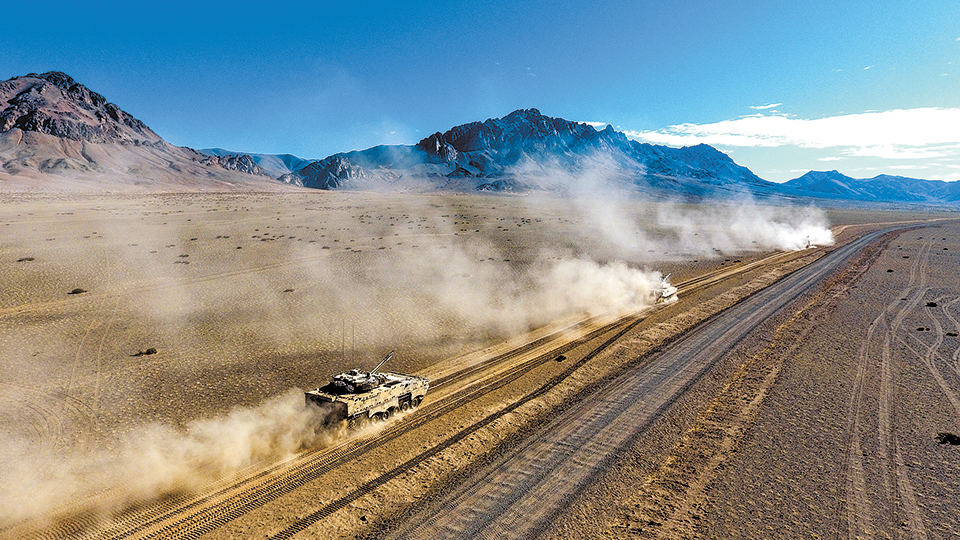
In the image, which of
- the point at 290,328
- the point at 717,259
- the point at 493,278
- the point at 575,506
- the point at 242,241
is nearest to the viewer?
the point at 575,506

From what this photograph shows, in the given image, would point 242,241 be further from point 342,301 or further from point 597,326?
point 597,326

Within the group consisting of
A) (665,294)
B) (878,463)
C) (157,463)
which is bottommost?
(878,463)

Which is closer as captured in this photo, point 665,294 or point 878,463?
point 878,463

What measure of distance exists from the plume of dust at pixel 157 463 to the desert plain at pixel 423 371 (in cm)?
7

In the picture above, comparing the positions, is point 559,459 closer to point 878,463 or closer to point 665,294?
point 878,463

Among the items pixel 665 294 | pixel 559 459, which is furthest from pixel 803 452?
pixel 665 294

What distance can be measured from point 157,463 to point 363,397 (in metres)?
6.30

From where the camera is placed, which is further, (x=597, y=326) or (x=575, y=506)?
(x=597, y=326)

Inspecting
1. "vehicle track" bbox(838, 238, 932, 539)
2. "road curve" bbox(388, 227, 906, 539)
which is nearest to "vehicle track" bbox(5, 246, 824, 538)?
Answer: "road curve" bbox(388, 227, 906, 539)

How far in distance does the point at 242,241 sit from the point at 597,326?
40.8 meters

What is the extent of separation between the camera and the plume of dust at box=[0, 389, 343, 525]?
1239 cm

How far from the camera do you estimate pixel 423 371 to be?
72.3 feet

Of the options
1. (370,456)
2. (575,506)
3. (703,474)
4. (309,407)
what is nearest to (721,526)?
(703,474)

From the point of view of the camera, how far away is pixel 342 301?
32.8 m
